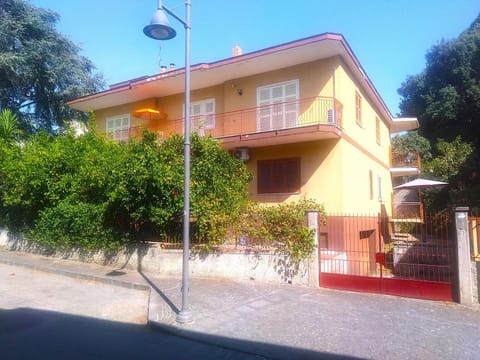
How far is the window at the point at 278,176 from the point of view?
42.2 feet

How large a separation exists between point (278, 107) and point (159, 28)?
7.51 metres

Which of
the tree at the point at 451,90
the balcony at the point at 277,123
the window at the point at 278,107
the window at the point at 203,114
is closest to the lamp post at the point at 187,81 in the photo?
the balcony at the point at 277,123

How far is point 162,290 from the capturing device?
820cm

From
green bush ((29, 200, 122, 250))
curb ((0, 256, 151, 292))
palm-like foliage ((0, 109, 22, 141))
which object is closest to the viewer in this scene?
curb ((0, 256, 151, 292))

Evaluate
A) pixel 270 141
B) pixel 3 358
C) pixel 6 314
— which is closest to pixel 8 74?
pixel 270 141

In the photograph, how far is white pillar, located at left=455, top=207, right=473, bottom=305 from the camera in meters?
7.09

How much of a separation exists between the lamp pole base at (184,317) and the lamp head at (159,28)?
4969 millimetres

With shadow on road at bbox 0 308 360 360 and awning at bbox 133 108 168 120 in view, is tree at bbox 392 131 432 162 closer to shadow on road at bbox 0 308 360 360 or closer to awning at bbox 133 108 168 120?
awning at bbox 133 108 168 120

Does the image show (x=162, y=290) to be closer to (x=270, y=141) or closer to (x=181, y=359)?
(x=181, y=359)

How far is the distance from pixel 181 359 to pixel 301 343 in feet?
5.88

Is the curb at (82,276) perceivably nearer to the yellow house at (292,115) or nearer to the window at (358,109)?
the yellow house at (292,115)

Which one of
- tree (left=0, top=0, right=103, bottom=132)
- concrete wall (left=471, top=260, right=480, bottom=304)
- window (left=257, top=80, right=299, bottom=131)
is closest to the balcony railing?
window (left=257, top=80, right=299, bottom=131)

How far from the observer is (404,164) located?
70.5 ft

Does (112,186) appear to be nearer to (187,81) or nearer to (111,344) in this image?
(187,81)
